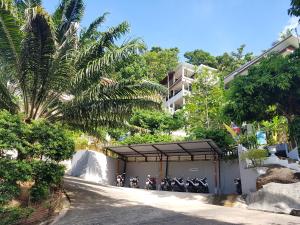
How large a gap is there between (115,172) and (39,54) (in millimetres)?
13565

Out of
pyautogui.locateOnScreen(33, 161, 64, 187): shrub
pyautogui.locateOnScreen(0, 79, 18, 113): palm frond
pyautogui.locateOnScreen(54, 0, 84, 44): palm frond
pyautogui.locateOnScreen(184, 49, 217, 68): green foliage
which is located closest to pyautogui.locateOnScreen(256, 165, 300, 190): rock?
pyautogui.locateOnScreen(33, 161, 64, 187): shrub

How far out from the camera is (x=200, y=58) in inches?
2165

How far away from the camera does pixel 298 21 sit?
666 cm

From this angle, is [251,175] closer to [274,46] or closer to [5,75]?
[5,75]

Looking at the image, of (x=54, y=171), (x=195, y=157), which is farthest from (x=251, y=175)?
(x=54, y=171)

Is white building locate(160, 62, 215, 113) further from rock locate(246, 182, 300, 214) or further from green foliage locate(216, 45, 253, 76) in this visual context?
rock locate(246, 182, 300, 214)

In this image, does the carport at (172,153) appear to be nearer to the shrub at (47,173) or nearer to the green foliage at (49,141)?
the green foliage at (49,141)

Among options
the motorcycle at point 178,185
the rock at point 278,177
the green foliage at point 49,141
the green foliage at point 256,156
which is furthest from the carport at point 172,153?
the green foliage at point 49,141

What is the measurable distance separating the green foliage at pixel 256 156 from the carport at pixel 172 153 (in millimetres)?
2099

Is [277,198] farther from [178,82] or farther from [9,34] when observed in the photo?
[178,82]

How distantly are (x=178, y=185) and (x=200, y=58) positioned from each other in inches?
1514

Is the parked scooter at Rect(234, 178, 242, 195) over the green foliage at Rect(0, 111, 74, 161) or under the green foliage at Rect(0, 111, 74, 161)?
under

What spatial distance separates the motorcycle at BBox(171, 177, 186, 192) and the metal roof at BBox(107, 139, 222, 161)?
1.71 metres

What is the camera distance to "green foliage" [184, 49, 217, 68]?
53156 mm
